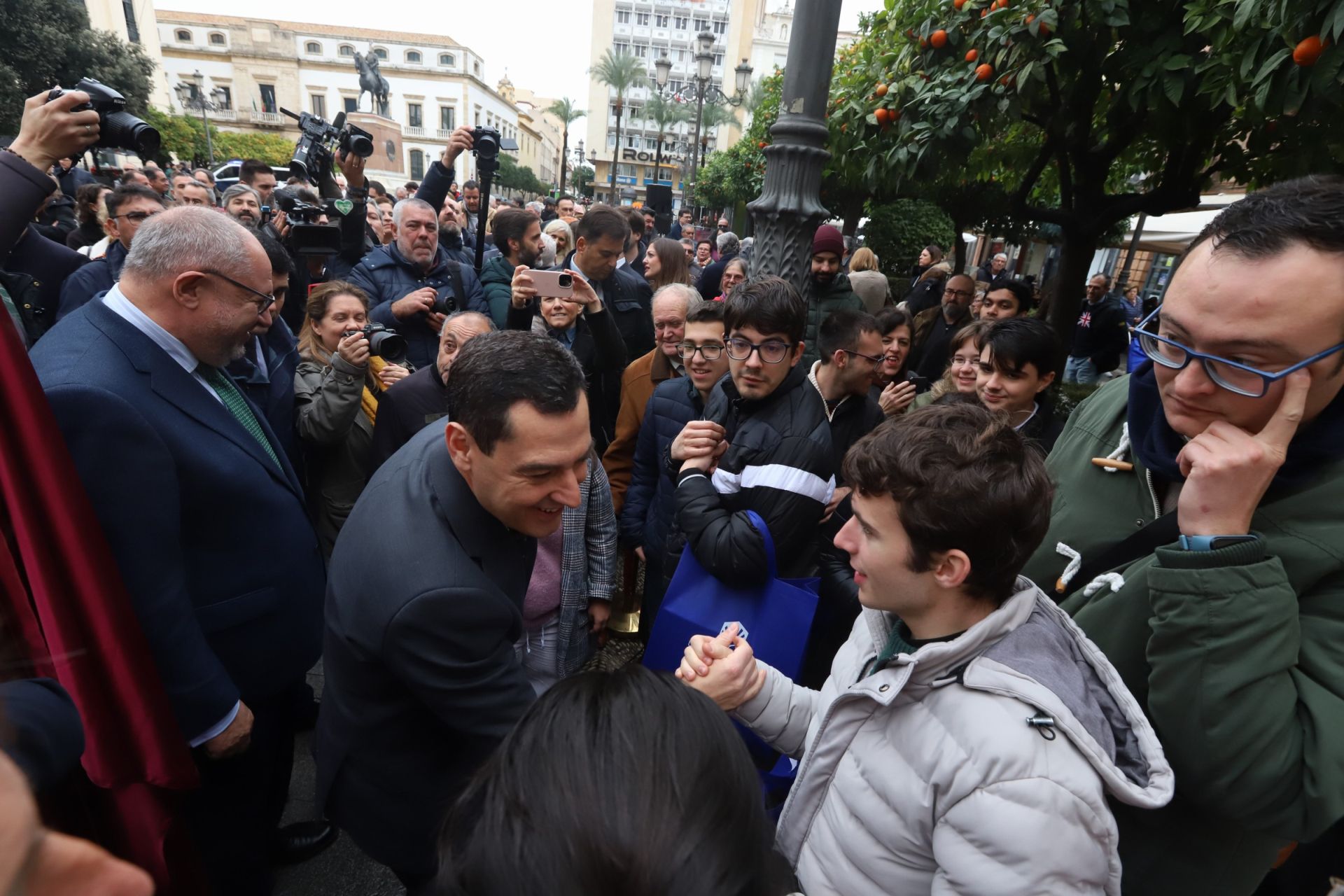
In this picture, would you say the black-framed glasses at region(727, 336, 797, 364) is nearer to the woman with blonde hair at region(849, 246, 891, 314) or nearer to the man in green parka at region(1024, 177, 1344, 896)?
the man in green parka at region(1024, 177, 1344, 896)

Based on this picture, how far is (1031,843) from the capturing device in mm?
981

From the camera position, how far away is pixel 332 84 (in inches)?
2446

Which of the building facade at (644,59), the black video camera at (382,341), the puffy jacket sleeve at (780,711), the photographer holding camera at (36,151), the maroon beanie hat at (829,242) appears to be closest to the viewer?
the puffy jacket sleeve at (780,711)

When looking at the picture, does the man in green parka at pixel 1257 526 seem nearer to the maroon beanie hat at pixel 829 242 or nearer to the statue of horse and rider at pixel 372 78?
the maroon beanie hat at pixel 829 242

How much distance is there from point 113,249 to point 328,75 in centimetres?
7353

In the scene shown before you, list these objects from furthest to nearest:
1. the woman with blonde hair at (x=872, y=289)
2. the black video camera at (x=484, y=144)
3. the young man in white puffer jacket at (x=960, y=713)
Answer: the woman with blonde hair at (x=872, y=289) → the black video camera at (x=484, y=144) → the young man in white puffer jacket at (x=960, y=713)

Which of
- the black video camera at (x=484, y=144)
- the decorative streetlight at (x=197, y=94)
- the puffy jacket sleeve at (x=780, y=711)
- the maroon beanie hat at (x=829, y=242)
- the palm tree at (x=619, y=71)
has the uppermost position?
the palm tree at (x=619, y=71)

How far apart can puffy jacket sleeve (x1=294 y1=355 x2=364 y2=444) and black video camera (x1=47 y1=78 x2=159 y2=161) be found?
3.71ft

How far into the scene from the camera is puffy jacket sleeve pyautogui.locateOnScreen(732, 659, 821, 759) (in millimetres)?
1608

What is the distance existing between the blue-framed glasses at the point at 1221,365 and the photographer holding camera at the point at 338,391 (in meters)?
2.77

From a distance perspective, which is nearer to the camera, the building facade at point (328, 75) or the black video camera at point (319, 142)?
the black video camera at point (319, 142)

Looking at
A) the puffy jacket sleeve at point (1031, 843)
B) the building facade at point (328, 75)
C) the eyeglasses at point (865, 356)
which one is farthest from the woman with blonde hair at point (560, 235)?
the building facade at point (328, 75)

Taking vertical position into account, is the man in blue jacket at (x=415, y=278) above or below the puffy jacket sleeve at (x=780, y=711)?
above

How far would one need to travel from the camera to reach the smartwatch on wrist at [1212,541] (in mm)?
1063
